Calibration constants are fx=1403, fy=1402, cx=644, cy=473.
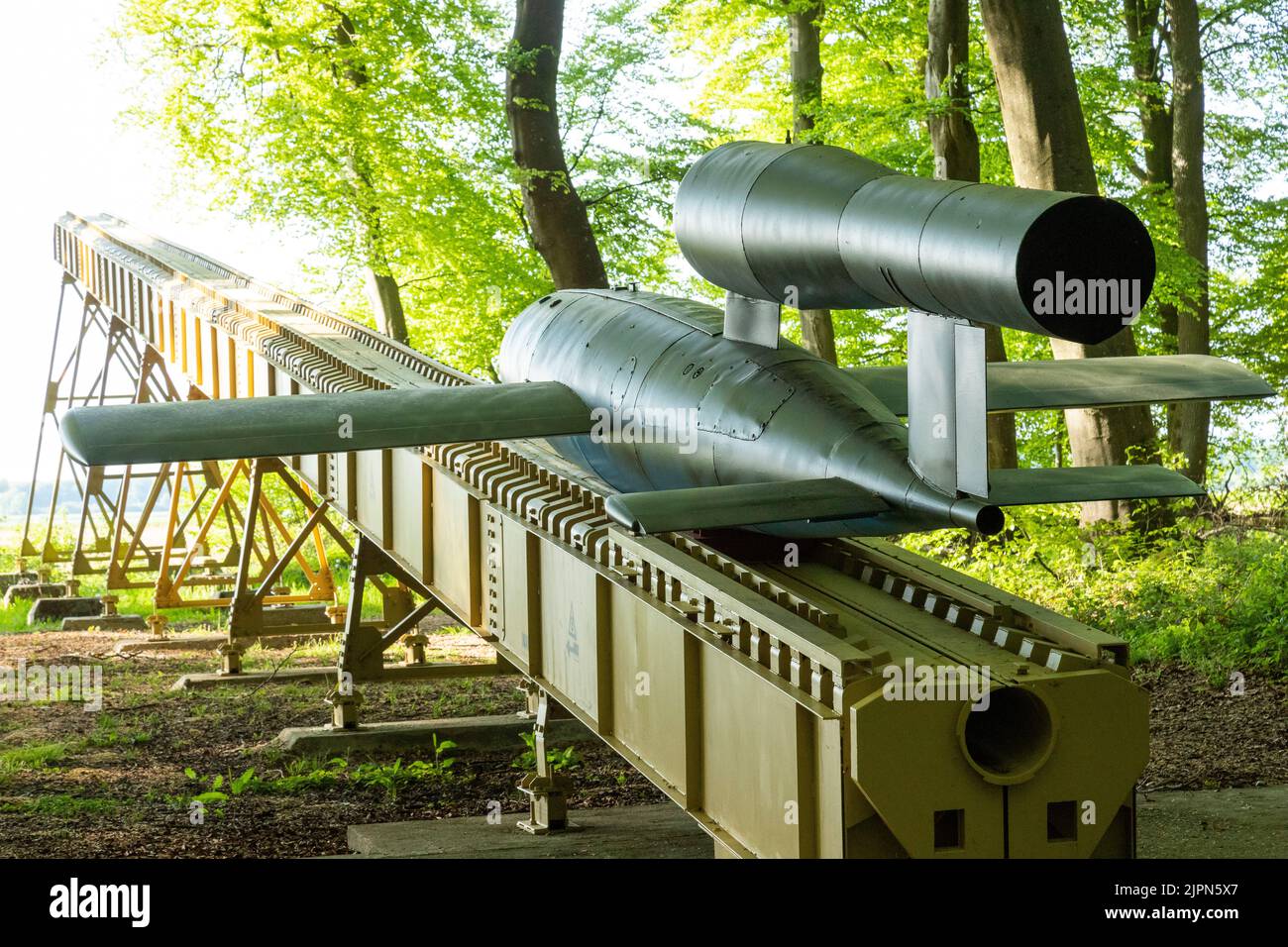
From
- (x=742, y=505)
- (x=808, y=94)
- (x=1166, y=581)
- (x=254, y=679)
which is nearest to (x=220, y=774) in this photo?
(x=254, y=679)

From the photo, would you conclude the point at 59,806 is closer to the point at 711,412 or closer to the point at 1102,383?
the point at 711,412

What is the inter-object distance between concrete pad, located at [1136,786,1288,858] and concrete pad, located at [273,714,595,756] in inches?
242

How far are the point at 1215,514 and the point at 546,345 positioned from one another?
462 inches

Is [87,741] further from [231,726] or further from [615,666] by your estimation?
[615,666]

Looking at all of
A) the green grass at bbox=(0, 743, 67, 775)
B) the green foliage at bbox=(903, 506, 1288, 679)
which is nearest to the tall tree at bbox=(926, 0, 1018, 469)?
the green foliage at bbox=(903, 506, 1288, 679)

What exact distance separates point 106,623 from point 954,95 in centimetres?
1707

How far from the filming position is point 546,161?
71.3 feet

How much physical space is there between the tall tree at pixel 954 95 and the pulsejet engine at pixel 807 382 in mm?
10270

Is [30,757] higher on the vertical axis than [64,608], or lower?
lower

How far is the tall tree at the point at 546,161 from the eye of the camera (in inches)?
854

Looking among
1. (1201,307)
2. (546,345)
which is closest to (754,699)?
(546,345)

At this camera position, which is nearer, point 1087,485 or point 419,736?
point 1087,485

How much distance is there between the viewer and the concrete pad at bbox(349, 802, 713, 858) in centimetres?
1122

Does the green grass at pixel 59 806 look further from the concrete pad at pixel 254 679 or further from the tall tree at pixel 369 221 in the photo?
the tall tree at pixel 369 221
